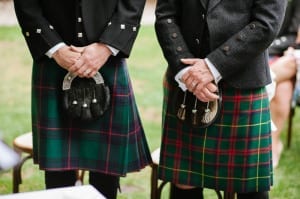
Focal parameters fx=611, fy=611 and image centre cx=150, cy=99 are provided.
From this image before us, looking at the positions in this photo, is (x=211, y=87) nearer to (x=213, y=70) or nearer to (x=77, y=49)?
(x=213, y=70)

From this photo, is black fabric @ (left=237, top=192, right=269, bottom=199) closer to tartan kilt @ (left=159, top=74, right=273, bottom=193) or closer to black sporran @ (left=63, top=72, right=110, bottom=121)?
tartan kilt @ (left=159, top=74, right=273, bottom=193)

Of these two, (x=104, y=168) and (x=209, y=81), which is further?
(x=104, y=168)

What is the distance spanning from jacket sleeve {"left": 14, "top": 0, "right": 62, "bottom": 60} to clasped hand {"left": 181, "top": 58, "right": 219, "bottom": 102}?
614 mm

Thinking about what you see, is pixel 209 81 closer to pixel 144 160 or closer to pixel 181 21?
pixel 181 21

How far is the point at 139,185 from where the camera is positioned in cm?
409

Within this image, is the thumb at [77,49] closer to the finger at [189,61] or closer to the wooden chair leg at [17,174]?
the finger at [189,61]

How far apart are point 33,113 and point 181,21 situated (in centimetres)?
85

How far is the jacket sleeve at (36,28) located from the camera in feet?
8.90

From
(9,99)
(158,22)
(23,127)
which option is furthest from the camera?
(9,99)

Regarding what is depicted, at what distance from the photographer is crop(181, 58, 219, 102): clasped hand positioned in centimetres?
255

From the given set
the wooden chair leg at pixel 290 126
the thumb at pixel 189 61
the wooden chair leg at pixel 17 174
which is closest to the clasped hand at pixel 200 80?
the thumb at pixel 189 61

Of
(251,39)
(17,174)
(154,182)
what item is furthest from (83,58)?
(17,174)

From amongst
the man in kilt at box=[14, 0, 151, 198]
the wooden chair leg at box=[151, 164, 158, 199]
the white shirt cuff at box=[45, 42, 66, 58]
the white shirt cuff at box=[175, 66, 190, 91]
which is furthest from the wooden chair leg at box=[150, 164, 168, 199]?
the white shirt cuff at box=[45, 42, 66, 58]

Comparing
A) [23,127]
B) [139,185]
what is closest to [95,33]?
[139,185]
